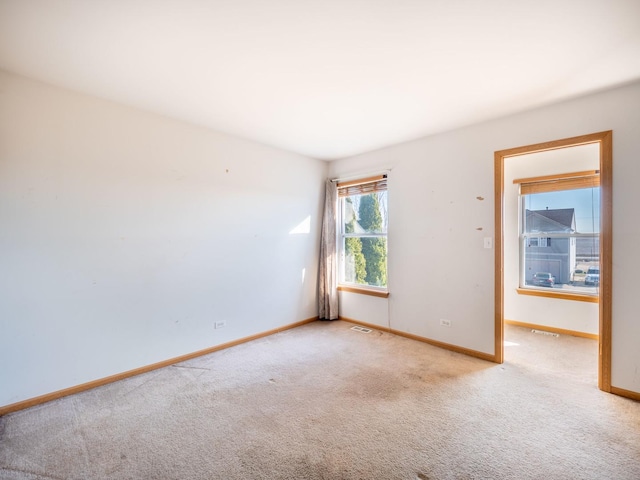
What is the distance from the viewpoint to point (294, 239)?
403 cm

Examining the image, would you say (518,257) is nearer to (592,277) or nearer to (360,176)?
(592,277)

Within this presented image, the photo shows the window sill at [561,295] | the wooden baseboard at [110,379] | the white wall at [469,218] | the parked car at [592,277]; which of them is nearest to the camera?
the wooden baseboard at [110,379]

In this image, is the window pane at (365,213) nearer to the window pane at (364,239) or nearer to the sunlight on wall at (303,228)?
the window pane at (364,239)

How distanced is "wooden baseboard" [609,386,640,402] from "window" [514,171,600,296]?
1695 millimetres

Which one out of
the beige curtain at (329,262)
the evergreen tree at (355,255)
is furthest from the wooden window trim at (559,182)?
the beige curtain at (329,262)

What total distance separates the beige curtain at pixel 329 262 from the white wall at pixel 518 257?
243cm

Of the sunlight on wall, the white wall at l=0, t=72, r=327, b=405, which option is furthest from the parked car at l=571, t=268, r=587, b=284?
the white wall at l=0, t=72, r=327, b=405

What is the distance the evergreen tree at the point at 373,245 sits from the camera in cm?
401

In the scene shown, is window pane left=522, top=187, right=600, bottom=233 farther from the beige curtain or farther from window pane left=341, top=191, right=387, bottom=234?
the beige curtain

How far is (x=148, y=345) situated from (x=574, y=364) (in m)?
4.18

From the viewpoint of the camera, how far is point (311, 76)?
84.0 inches

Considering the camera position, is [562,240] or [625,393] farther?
[562,240]

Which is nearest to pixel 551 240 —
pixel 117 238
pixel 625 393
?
pixel 625 393

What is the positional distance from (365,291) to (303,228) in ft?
4.15
